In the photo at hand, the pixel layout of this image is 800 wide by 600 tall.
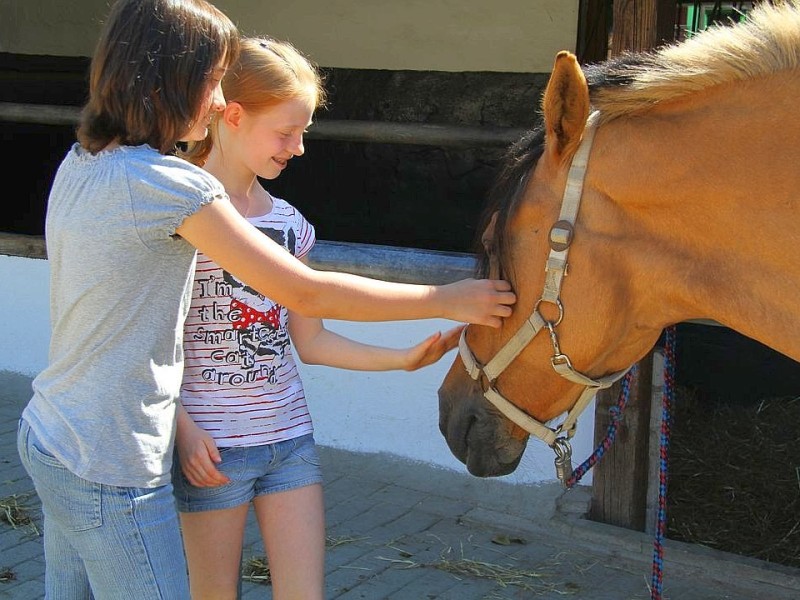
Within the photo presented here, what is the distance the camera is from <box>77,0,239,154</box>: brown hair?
146 cm

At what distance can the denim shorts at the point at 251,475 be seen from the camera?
1.77 meters

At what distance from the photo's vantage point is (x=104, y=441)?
1.50 meters

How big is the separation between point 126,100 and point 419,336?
7.75 ft

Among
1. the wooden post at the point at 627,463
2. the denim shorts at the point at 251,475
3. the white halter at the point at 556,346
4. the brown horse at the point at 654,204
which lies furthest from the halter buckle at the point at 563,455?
Answer: the wooden post at the point at 627,463

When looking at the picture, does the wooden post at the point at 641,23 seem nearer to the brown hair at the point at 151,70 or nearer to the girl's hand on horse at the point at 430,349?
the girl's hand on horse at the point at 430,349

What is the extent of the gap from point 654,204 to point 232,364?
32.7 inches

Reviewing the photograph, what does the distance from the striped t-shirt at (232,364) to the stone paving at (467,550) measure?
3.98 ft

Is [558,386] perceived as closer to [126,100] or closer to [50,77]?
[126,100]

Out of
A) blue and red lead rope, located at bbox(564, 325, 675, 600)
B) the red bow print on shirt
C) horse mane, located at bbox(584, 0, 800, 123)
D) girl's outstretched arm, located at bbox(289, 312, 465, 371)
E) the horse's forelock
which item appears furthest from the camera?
blue and red lead rope, located at bbox(564, 325, 675, 600)

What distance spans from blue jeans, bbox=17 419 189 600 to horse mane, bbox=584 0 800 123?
1014 millimetres

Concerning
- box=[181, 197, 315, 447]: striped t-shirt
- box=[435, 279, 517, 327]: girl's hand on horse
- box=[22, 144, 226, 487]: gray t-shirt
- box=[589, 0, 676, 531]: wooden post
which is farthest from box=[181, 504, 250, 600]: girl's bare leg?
box=[589, 0, 676, 531]: wooden post

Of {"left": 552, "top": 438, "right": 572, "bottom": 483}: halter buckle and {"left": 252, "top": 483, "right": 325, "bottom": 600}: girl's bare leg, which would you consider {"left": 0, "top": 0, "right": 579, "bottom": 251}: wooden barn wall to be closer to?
{"left": 552, "top": 438, "right": 572, "bottom": 483}: halter buckle

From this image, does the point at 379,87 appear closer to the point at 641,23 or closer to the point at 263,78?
the point at 641,23

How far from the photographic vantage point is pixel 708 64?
160 cm
